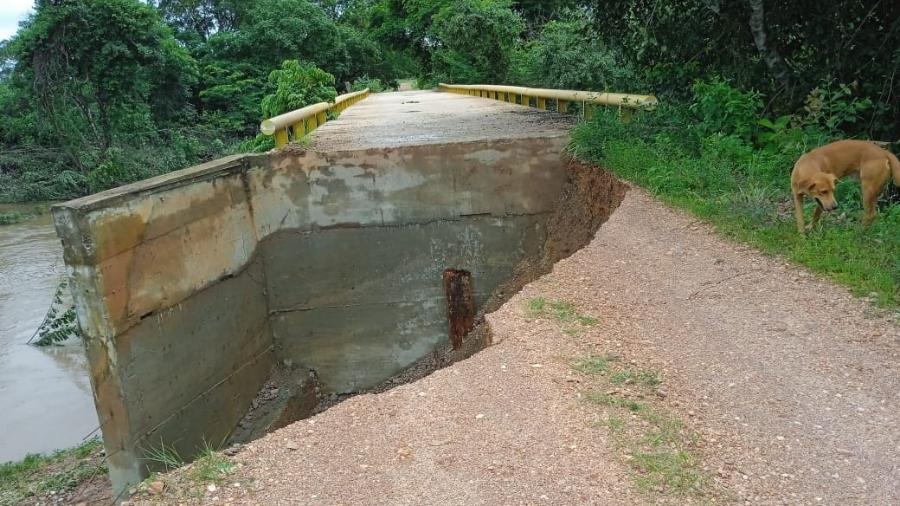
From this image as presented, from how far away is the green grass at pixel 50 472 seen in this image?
7.49 m

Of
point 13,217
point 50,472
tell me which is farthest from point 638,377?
point 13,217

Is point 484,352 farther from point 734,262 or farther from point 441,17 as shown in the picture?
point 441,17

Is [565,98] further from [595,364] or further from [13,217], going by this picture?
[13,217]

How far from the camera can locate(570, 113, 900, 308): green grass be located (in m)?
4.84

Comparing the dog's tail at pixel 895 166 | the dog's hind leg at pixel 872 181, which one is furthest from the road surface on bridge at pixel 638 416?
the dog's tail at pixel 895 166

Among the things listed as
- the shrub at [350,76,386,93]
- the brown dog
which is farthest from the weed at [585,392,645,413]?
the shrub at [350,76,386,93]

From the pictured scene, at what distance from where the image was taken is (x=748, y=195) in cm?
623

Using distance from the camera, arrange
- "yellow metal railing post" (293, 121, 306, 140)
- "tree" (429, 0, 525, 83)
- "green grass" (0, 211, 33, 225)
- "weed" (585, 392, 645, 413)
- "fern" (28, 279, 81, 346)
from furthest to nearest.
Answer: "green grass" (0, 211, 33, 225) → "tree" (429, 0, 525, 83) → "fern" (28, 279, 81, 346) → "yellow metal railing post" (293, 121, 306, 140) → "weed" (585, 392, 645, 413)

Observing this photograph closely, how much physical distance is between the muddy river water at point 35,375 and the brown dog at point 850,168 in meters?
9.98

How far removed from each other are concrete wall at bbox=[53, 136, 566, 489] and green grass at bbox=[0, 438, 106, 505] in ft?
5.54

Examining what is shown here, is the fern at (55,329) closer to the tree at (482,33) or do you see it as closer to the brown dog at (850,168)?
the brown dog at (850,168)

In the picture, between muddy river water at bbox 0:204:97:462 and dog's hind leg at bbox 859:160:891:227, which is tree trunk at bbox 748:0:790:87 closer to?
dog's hind leg at bbox 859:160:891:227

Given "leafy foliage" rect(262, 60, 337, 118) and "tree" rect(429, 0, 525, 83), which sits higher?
"tree" rect(429, 0, 525, 83)

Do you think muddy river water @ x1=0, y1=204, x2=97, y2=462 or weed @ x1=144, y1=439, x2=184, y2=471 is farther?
muddy river water @ x1=0, y1=204, x2=97, y2=462
